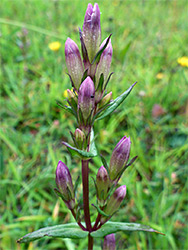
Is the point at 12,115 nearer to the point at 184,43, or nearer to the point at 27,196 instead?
the point at 27,196

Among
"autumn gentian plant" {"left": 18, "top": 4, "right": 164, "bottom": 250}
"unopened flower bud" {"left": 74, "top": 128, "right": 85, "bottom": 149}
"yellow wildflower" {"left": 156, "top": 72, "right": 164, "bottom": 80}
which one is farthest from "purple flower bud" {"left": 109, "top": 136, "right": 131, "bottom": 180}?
"yellow wildflower" {"left": 156, "top": 72, "right": 164, "bottom": 80}

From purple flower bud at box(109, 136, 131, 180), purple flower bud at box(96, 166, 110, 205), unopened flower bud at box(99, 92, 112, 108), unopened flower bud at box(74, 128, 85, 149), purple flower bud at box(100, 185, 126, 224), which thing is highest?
unopened flower bud at box(99, 92, 112, 108)

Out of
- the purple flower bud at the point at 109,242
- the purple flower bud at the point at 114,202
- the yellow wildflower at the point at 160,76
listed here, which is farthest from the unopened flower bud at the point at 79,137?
the yellow wildflower at the point at 160,76

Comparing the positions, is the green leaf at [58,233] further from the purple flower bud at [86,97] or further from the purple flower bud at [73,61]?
the purple flower bud at [73,61]

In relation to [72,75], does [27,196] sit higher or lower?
lower

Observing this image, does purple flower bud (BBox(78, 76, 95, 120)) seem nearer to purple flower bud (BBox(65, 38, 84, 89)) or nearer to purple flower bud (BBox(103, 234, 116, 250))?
purple flower bud (BBox(65, 38, 84, 89))

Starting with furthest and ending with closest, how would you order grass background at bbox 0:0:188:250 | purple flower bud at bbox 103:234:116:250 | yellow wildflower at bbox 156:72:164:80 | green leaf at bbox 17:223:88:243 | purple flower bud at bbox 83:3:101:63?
yellow wildflower at bbox 156:72:164:80, grass background at bbox 0:0:188:250, purple flower bud at bbox 103:234:116:250, green leaf at bbox 17:223:88:243, purple flower bud at bbox 83:3:101:63

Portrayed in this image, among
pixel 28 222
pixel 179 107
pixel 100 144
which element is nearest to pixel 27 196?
pixel 28 222
